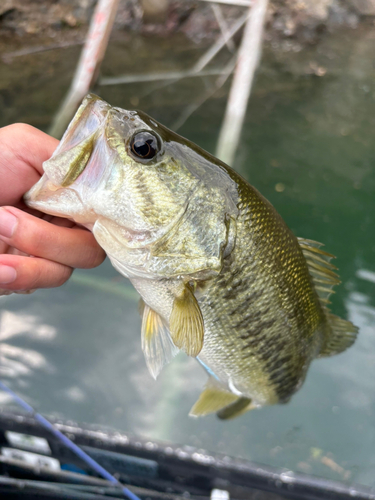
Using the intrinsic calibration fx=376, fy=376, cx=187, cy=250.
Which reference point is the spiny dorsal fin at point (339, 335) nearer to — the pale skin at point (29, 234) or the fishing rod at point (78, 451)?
the pale skin at point (29, 234)

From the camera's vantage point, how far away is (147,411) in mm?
2012

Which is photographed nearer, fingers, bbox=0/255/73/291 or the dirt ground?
fingers, bbox=0/255/73/291

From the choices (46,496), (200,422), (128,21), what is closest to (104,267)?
(200,422)

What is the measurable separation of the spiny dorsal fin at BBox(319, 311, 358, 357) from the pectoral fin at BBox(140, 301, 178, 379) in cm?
55

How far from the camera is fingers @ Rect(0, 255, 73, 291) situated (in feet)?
3.05

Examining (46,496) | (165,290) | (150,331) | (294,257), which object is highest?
(294,257)

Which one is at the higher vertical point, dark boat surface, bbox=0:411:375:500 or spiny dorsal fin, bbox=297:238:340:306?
spiny dorsal fin, bbox=297:238:340:306

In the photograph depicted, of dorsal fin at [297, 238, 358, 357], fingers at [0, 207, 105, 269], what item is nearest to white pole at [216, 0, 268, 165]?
dorsal fin at [297, 238, 358, 357]

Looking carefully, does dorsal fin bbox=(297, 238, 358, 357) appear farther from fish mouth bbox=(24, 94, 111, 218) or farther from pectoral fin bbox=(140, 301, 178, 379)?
fish mouth bbox=(24, 94, 111, 218)

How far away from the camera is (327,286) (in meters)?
1.16

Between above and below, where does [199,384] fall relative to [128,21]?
below

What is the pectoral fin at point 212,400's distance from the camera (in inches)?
50.1

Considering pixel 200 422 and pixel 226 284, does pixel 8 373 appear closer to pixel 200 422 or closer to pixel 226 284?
pixel 200 422

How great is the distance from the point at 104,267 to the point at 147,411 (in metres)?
1.04
